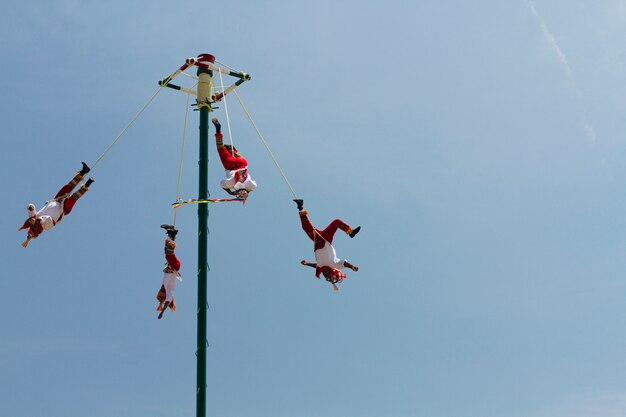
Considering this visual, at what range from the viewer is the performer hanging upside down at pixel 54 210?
1617 centimetres

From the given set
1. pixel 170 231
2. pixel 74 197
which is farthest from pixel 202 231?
pixel 74 197

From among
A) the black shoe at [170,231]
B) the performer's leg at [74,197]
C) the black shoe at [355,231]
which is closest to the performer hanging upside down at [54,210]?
the performer's leg at [74,197]

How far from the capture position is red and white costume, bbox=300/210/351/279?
16266 millimetres

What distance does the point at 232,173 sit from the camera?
16453mm

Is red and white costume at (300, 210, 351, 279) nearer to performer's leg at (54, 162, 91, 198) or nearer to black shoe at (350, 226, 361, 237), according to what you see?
black shoe at (350, 226, 361, 237)

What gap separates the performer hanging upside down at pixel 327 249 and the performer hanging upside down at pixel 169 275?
2657 millimetres

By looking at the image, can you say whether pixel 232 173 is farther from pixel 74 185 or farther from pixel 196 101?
pixel 74 185

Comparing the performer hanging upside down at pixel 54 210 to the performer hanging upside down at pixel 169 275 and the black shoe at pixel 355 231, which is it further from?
the black shoe at pixel 355 231

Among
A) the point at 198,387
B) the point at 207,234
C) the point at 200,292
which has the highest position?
the point at 207,234

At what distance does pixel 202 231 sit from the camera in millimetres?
15516

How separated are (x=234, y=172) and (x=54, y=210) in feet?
12.6

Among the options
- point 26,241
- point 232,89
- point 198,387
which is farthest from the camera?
point 232,89

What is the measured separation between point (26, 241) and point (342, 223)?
21.3 feet

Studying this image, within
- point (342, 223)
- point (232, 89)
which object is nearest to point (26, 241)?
point (232, 89)
